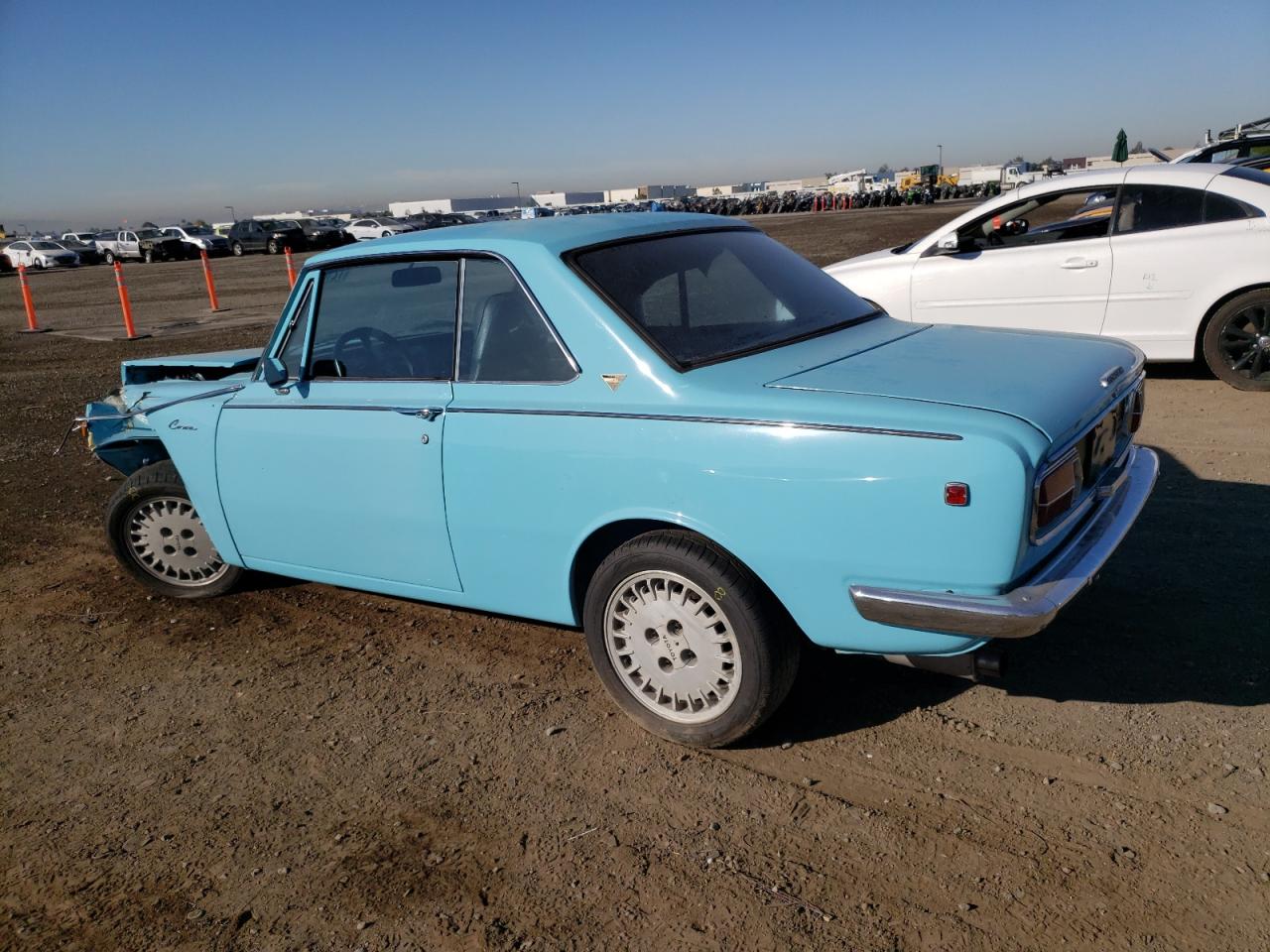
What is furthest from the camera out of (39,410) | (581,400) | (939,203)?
(939,203)

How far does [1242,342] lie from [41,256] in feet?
153

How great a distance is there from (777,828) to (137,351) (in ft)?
46.7

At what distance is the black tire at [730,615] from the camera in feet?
10.2

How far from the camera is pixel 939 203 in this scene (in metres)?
59.5

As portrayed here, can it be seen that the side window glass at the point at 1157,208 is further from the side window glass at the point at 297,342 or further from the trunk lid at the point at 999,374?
the side window glass at the point at 297,342

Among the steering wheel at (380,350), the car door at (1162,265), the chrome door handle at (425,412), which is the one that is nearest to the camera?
the chrome door handle at (425,412)

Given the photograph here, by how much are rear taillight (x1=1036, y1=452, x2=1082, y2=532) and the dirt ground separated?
851 millimetres

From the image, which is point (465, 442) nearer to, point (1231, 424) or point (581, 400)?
point (581, 400)

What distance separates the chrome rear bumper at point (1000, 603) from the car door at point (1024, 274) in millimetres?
5252

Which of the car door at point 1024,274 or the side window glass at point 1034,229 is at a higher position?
the side window glass at point 1034,229

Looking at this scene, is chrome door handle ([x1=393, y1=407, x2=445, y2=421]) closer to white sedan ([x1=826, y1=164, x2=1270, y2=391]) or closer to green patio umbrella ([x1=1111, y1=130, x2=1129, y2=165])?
white sedan ([x1=826, y1=164, x2=1270, y2=391])

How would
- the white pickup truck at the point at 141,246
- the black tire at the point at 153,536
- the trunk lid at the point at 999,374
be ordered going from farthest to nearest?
the white pickup truck at the point at 141,246 → the black tire at the point at 153,536 → the trunk lid at the point at 999,374

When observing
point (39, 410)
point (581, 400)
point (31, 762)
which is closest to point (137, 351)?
point (39, 410)

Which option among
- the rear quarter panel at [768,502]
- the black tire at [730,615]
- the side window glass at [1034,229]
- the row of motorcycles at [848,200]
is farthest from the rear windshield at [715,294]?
the row of motorcycles at [848,200]
